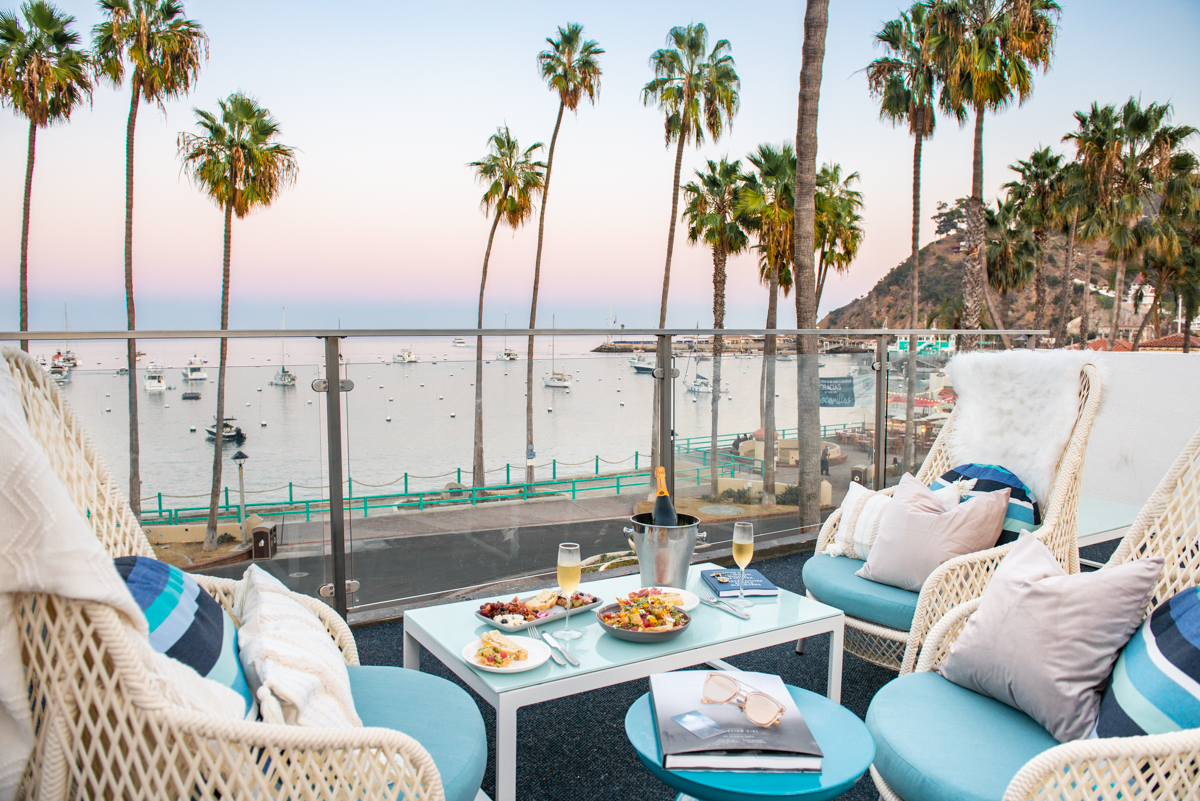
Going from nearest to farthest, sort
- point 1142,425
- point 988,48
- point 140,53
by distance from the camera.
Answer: point 1142,425, point 988,48, point 140,53

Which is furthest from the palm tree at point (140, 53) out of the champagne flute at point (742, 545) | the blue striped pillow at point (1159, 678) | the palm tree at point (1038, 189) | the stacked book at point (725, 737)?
the palm tree at point (1038, 189)

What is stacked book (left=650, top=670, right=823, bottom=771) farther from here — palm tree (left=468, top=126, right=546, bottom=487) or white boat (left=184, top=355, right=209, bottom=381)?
palm tree (left=468, top=126, right=546, bottom=487)

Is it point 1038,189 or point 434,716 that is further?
point 1038,189

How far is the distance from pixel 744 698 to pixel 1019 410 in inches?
74.9

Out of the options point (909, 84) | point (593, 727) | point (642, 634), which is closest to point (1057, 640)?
point (642, 634)

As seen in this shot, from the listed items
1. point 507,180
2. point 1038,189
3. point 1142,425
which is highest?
point 1038,189

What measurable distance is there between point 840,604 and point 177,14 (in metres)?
19.9

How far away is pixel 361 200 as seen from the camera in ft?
70.5

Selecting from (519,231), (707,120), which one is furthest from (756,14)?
(519,231)

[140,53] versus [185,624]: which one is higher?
[140,53]

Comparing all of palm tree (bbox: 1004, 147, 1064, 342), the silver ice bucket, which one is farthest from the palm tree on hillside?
the silver ice bucket

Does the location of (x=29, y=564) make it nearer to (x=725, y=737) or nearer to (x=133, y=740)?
(x=133, y=740)

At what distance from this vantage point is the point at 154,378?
254cm

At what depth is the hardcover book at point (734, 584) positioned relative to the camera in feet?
7.43
